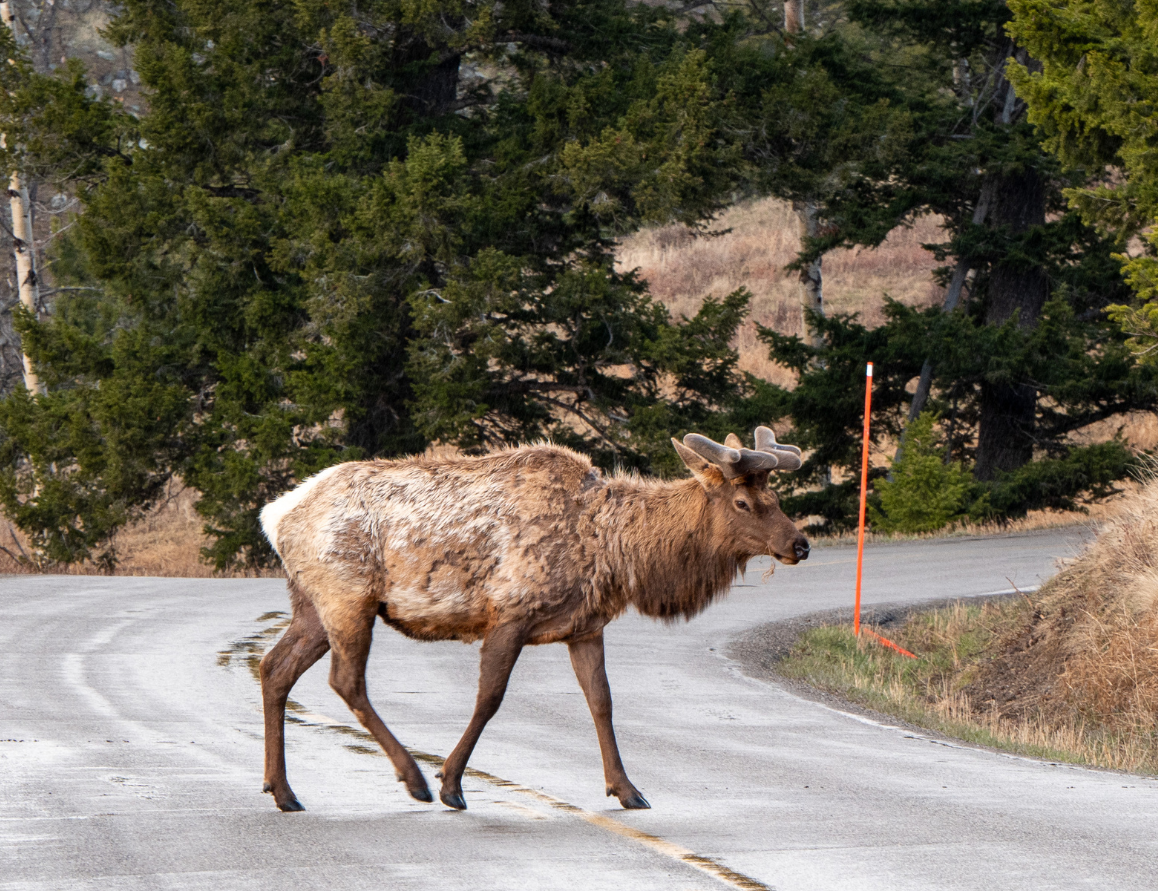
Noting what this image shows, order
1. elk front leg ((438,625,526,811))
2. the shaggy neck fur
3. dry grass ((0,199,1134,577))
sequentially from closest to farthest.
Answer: elk front leg ((438,625,526,811)) < the shaggy neck fur < dry grass ((0,199,1134,577))

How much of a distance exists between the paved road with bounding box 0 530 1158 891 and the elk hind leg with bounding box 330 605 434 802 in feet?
0.93

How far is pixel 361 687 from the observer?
25.0 ft

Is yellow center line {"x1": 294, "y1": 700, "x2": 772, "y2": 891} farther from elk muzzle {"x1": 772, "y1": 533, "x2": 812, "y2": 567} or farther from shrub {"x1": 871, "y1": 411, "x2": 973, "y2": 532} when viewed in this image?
shrub {"x1": 871, "y1": 411, "x2": 973, "y2": 532}

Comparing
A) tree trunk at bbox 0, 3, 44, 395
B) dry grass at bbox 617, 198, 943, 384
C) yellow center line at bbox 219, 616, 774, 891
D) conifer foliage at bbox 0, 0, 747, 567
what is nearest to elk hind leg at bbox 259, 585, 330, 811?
yellow center line at bbox 219, 616, 774, 891

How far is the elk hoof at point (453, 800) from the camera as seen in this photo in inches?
294

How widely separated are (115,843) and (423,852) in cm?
143

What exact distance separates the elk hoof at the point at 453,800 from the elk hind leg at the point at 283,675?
2.45 feet

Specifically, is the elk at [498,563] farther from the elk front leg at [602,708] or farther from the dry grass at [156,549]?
the dry grass at [156,549]

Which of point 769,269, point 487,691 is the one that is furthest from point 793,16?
point 487,691

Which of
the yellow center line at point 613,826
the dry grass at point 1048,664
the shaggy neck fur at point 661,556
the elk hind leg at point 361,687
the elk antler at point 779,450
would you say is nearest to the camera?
the yellow center line at point 613,826

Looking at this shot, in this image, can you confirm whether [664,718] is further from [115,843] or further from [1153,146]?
[1153,146]

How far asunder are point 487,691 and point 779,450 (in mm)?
2149

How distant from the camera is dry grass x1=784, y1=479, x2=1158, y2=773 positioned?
43.1 feet

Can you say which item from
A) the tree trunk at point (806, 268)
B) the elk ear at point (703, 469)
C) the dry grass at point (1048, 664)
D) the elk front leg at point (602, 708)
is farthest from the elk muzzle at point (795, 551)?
the tree trunk at point (806, 268)
